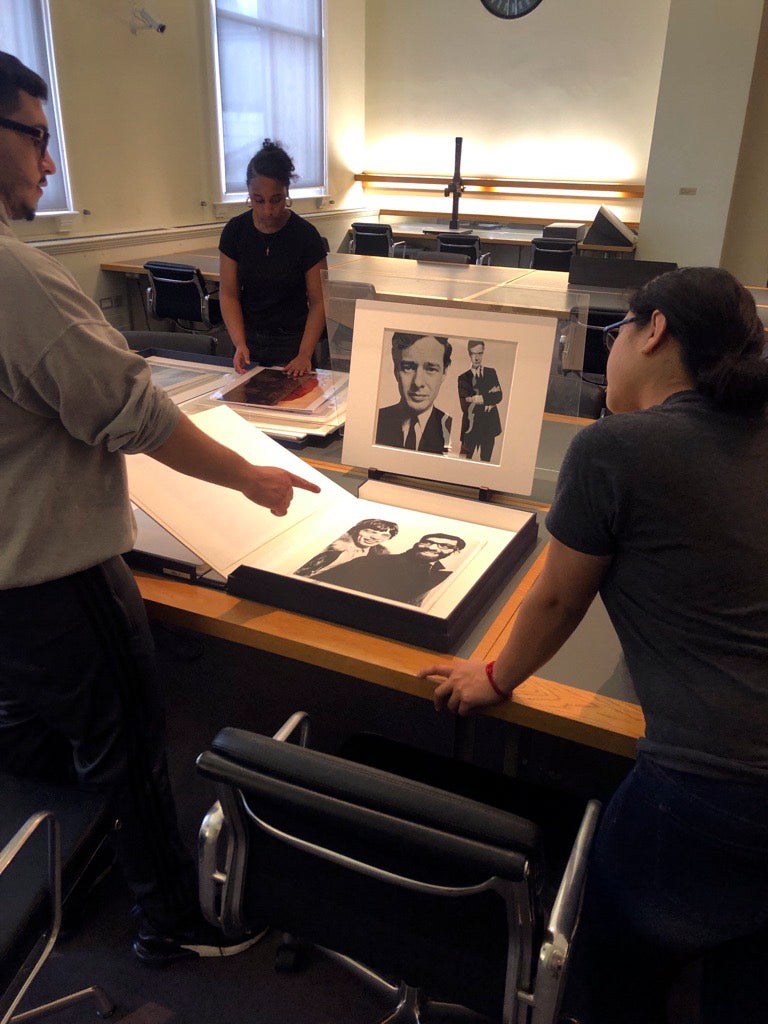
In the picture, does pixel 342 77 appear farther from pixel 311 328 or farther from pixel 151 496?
pixel 151 496

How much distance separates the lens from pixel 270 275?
2.74m

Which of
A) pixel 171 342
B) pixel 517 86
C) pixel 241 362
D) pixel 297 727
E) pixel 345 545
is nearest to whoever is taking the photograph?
pixel 297 727

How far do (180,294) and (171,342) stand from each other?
2.03m

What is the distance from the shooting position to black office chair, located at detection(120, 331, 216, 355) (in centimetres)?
253

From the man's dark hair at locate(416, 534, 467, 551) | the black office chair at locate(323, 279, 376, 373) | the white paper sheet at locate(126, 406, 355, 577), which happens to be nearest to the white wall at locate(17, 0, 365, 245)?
the black office chair at locate(323, 279, 376, 373)

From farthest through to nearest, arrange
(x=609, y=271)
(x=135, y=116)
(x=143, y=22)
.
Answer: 1. (x=135, y=116)
2. (x=143, y=22)
3. (x=609, y=271)

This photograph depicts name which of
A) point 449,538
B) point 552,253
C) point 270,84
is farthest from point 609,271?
point 270,84

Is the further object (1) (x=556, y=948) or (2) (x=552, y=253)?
(2) (x=552, y=253)

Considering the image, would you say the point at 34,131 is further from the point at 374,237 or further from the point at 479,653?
the point at 374,237

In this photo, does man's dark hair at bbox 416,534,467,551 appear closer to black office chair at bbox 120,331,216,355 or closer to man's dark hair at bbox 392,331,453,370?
man's dark hair at bbox 392,331,453,370

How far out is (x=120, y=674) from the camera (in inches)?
44.7

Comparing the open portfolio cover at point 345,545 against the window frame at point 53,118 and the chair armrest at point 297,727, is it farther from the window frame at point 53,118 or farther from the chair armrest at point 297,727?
the window frame at point 53,118

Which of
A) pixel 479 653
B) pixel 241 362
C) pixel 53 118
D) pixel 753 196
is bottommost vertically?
pixel 479 653

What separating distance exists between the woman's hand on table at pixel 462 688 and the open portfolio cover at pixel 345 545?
0.05 meters
